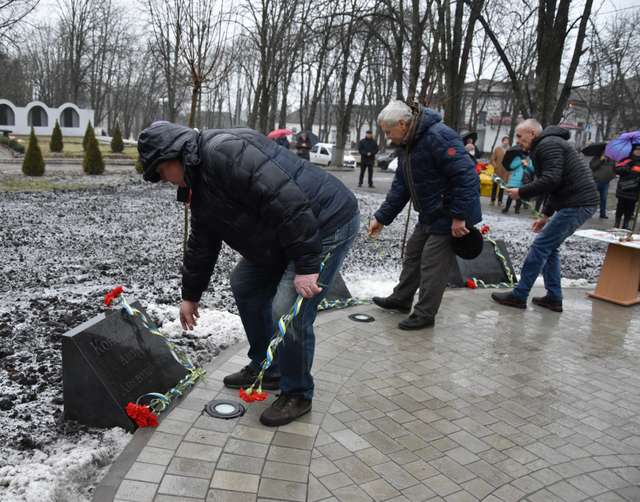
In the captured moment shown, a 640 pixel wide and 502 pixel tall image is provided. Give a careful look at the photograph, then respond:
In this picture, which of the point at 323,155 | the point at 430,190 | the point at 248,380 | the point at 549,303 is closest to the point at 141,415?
the point at 248,380

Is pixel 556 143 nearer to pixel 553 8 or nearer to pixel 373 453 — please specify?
pixel 373 453

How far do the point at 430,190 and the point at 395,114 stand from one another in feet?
2.24

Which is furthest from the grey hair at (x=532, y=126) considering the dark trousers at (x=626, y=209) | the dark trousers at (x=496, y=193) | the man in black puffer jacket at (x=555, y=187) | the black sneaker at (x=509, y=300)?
the dark trousers at (x=496, y=193)

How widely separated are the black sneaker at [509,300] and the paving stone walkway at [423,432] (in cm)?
92

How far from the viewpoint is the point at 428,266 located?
484 centimetres

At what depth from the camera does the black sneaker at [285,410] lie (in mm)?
3131

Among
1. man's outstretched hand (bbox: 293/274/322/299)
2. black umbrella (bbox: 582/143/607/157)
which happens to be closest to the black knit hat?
man's outstretched hand (bbox: 293/274/322/299)

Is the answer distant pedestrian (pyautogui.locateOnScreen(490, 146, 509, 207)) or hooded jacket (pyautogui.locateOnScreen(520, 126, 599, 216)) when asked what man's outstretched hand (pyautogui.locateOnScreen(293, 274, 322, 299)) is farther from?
distant pedestrian (pyautogui.locateOnScreen(490, 146, 509, 207))

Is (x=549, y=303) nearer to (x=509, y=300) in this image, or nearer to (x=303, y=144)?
(x=509, y=300)

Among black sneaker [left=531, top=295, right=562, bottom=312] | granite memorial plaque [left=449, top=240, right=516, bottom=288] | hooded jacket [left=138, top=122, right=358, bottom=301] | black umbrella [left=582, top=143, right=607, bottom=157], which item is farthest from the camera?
black umbrella [left=582, top=143, right=607, bottom=157]

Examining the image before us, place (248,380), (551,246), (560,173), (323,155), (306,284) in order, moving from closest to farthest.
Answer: (306,284)
(248,380)
(560,173)
(551,246)
(323,155)

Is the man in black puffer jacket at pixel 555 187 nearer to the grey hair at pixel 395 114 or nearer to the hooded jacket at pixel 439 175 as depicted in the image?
the hooded jacket at pixel 439 175

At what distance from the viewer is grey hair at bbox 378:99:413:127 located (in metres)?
4.44

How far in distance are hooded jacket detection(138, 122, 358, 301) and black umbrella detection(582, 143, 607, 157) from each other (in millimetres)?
10997
